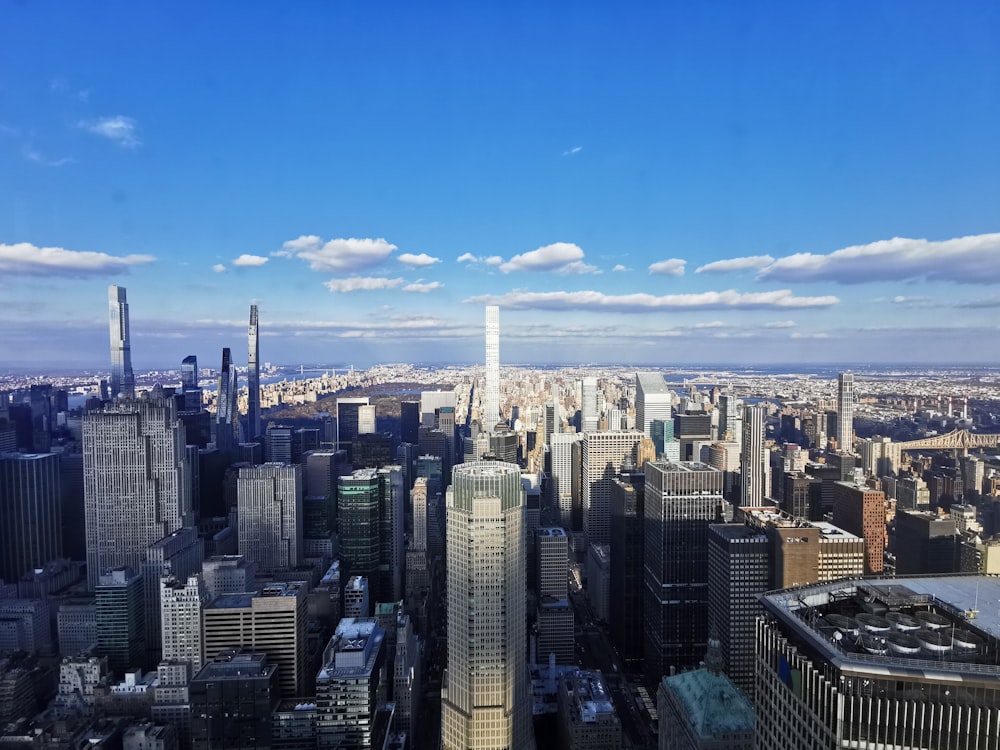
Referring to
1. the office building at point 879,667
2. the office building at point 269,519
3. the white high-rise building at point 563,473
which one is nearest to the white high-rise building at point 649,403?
the white high-rise building at point 563,473

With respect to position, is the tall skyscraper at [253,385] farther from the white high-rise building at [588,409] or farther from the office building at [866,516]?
the office building at [866,516]

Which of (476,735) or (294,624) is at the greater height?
(294,624)

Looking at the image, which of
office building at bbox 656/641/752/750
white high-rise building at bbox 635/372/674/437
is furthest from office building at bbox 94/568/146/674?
white high-rise building at bbox 635/372/674/437

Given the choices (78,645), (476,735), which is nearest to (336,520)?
(78,645)

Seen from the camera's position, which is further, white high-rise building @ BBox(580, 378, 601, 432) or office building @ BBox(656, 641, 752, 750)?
white high-rise building @ BBox(580, 378, 601, 432)

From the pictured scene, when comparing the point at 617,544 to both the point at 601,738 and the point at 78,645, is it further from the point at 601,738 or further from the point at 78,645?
the point at 78,645

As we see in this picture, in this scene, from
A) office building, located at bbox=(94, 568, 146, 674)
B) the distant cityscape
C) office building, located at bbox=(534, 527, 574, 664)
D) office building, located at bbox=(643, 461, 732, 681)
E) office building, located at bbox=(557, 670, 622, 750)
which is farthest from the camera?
office building, located at bbox=(534, 527, 574, 664)

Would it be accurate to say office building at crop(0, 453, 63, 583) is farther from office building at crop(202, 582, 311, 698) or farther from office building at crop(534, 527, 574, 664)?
office building at crop(534, 527, 574, 664)
